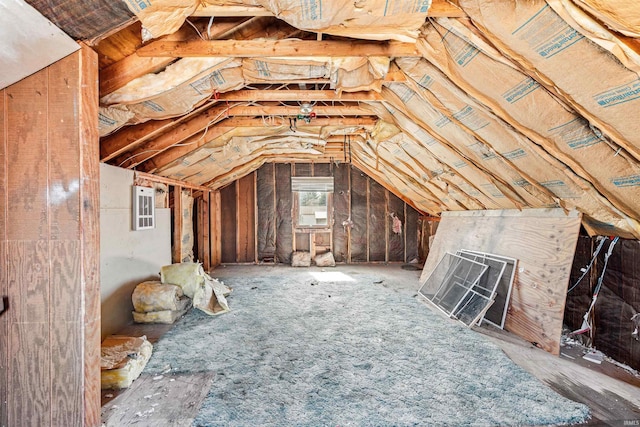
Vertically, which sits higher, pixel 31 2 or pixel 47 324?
pixel 31 2

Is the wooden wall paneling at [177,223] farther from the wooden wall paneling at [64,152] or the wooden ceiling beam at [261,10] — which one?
the wooden ceiling beam at [261,10]

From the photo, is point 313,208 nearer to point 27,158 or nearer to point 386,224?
point 386,224

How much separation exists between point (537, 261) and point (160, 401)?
339 centimetres

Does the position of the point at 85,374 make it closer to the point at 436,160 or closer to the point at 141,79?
the point at 141,79

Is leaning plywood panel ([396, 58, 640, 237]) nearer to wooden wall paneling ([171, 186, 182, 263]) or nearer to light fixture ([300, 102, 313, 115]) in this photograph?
light fixture ([300, 102, 313, 115])

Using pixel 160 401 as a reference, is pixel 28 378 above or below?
above

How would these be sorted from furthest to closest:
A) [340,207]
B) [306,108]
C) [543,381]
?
1. [340,207]
2. [306,108]
3. [543,381]

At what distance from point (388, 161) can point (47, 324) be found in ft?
13.9

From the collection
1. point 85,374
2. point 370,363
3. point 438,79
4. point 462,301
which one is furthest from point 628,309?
point 85,374

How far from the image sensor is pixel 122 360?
84.0 inches

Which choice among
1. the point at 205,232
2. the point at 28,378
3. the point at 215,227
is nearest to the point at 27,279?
the point at 28,378

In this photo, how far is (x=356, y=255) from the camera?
23.0ft

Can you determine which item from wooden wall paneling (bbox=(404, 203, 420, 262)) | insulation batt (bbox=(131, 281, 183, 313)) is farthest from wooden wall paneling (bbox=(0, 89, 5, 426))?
wooden wall paneling (bbox=(404, 203, 420, 262))

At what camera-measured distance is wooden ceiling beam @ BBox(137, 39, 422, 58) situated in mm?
1820
